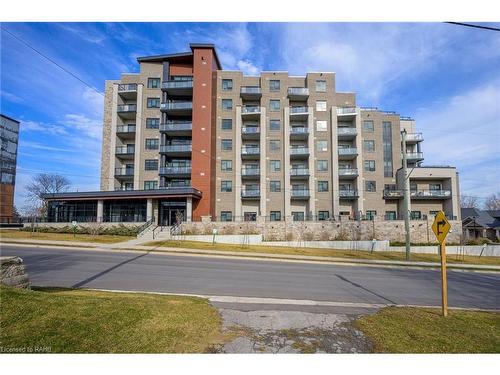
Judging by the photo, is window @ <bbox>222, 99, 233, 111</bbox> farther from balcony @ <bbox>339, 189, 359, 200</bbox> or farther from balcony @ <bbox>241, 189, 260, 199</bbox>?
balcony @ <bbox>339, 189, 359, 200</bbox>

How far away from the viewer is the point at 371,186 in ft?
143

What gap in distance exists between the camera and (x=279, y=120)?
43.8 m

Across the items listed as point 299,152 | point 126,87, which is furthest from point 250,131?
point 126,87

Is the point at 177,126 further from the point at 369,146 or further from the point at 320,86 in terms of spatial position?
the point at 369,146

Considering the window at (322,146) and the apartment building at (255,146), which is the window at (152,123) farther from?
the window at (322,146)

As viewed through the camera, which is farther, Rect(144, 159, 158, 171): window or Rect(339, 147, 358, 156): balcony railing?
Rect(339, 147, 358, 156): balcony railing

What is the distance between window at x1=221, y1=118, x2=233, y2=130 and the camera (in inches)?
1703

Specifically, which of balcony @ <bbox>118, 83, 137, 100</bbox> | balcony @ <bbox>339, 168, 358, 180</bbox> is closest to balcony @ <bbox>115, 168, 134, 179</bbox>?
balcony @ <bbox>118, 83, 137, 100</bbox>

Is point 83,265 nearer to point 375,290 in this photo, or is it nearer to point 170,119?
point 375,290

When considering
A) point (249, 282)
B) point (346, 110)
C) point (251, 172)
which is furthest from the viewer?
point (346, 110)

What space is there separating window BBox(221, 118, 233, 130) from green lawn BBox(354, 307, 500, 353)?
38187 mm

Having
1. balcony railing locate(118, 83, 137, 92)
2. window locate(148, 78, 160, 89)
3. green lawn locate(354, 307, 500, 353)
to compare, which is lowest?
green lawn locate(354, 307, 500, 353)

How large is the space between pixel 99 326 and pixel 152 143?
40.9 metres

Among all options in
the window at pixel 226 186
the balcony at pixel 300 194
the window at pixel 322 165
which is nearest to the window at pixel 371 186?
the window at pixel 322 165
